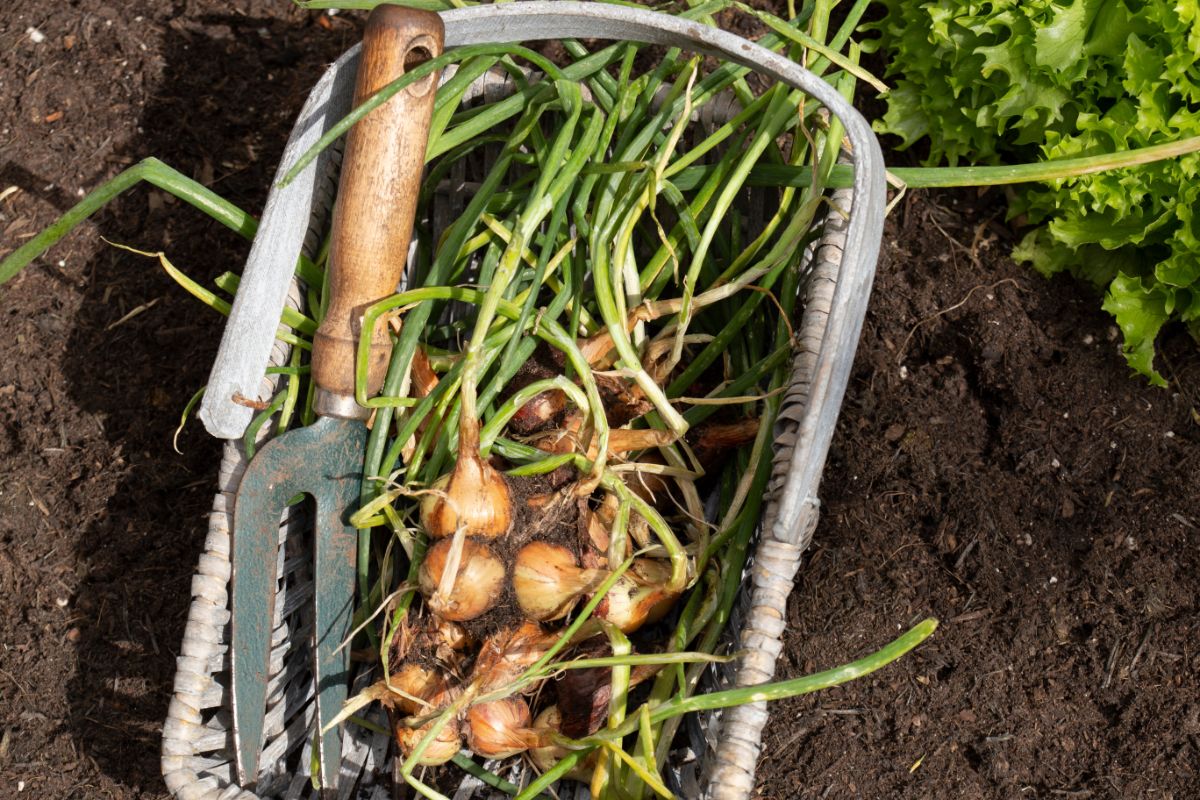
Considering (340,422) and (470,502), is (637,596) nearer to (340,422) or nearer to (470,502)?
(470,502)

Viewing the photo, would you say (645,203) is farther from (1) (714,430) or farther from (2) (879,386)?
(2) (879,386)

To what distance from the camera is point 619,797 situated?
1.04 metres

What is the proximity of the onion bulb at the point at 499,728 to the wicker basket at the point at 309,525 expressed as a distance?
97 mm

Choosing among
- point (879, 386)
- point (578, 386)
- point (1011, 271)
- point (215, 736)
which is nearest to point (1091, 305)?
point (1011, 271)

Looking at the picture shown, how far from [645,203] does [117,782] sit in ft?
3.37

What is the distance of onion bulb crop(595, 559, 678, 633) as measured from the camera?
1.09 meters

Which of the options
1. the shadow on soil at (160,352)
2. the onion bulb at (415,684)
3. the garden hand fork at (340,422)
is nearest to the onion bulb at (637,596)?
the onion bulb at (415,684)

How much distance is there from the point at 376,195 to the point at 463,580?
0.38 m

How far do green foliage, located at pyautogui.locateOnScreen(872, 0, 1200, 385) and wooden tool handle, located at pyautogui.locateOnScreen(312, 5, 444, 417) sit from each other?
72 cm

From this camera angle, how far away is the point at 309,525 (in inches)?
48.0

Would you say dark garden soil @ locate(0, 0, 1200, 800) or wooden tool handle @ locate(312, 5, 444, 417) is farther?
dark garden soil @ locate(0, 0, 1200, 800)

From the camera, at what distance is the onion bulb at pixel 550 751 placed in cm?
108

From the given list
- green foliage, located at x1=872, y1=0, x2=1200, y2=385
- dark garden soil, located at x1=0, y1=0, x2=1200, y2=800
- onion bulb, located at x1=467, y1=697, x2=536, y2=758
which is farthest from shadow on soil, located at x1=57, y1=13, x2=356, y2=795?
green foliage, located at x1=872, y1=0, x2=1200, y2=385

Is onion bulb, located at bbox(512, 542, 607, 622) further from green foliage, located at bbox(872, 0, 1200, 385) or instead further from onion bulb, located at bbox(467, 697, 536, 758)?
green foliage, located at bbox(872, 0, 1200, 385)
